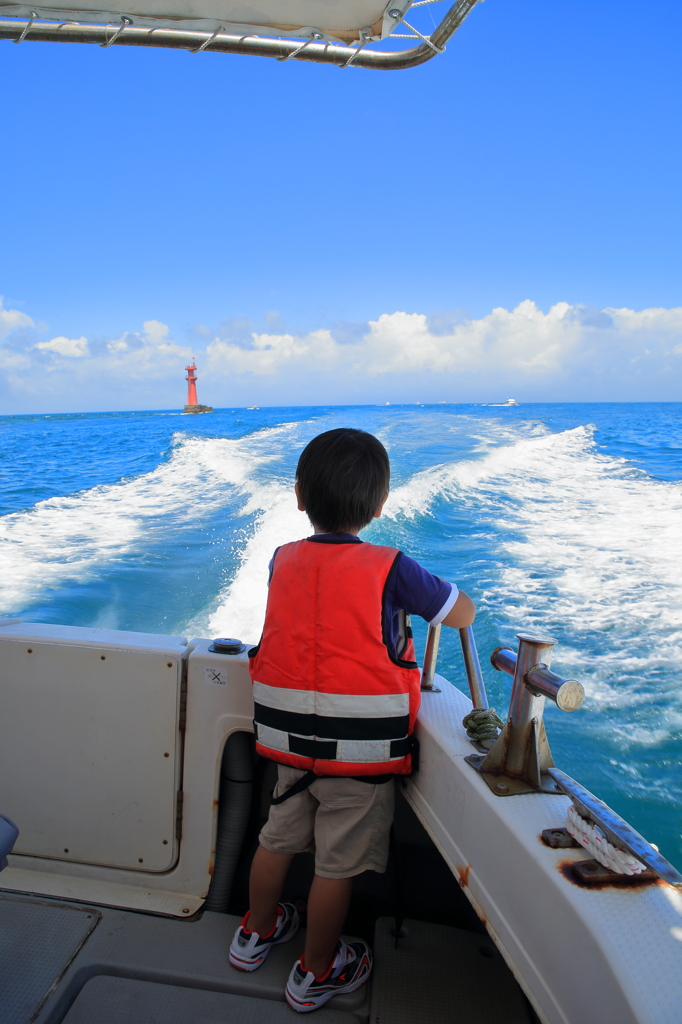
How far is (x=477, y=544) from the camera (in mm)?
5668

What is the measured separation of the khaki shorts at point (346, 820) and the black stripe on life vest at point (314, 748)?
0.06m

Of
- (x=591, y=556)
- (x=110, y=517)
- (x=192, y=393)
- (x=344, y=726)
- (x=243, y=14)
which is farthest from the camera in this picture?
(x=192, y=393)

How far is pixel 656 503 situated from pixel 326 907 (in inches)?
277

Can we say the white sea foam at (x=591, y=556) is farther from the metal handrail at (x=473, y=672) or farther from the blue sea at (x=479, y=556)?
the metal handrail at (x=473, y=672)

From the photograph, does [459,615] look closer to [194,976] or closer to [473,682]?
[473,682]

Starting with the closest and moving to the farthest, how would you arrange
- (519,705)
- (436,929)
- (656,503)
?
(519,705) < (436,929) < (656,503)

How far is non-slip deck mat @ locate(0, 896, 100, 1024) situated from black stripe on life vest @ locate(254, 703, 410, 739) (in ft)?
2.48

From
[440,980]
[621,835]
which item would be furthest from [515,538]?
[621,835]

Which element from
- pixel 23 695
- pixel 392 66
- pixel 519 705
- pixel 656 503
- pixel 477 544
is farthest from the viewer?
pixel 656 503

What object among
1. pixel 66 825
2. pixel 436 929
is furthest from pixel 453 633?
pixel 66 825

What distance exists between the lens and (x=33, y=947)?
51.7 inches

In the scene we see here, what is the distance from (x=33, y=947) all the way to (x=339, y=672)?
0.99 m

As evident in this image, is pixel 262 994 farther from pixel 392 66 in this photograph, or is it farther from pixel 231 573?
pixel 231 573

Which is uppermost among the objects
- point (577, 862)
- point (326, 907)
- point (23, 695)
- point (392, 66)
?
point (392, 66)
